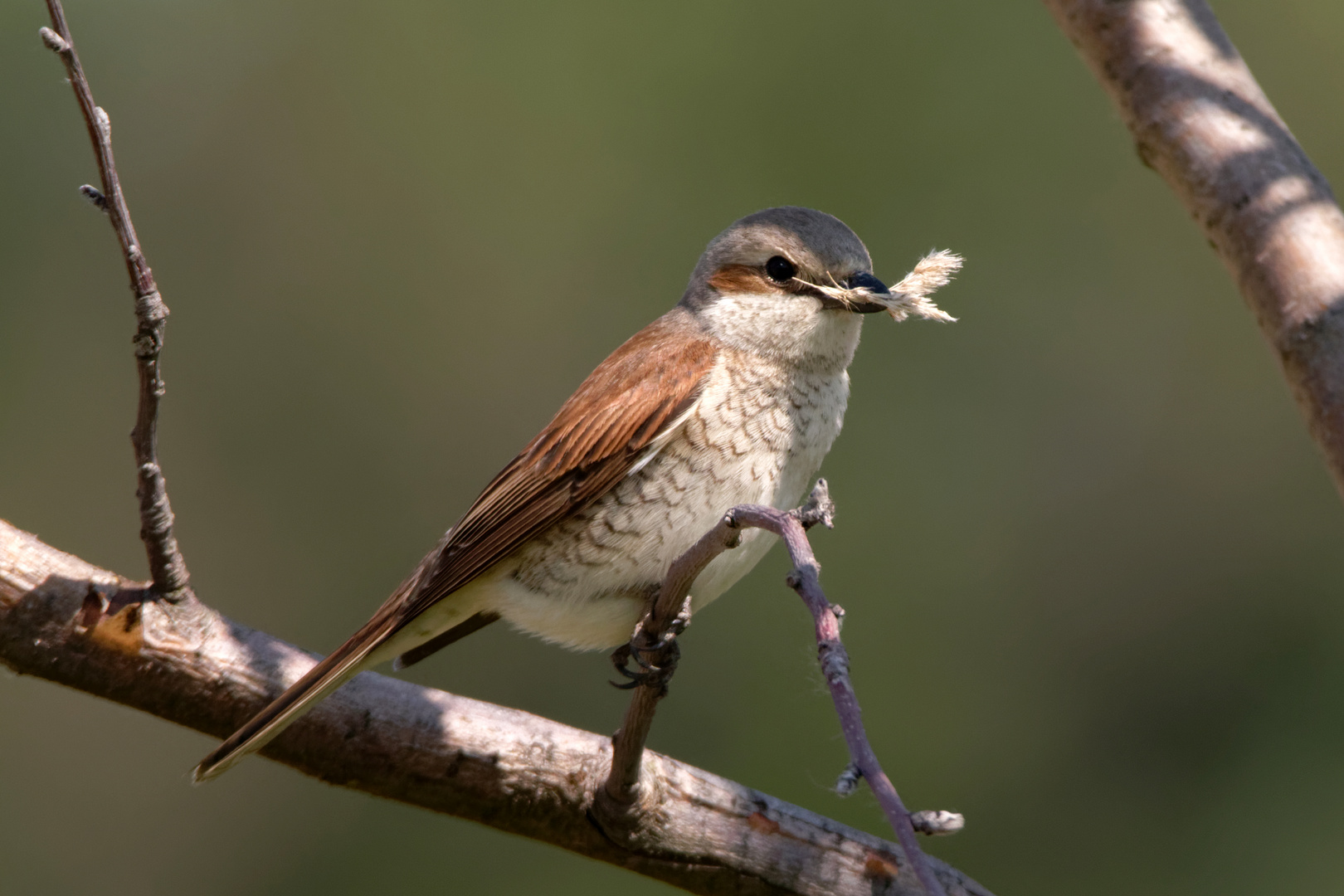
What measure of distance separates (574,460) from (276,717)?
85 centimetres

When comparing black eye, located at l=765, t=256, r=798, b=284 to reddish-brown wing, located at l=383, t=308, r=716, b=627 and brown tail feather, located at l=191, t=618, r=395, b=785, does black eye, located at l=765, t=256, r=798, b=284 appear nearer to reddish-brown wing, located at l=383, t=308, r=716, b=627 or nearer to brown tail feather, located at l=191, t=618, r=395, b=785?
reddish-brown wing, located at l=383, t=308, r=716, b=627

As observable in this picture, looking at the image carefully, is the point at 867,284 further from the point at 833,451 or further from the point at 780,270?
the point at 833,451

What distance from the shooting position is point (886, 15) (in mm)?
6121

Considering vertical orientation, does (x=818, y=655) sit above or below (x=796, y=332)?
below

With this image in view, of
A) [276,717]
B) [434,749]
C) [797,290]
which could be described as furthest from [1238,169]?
[276,717]

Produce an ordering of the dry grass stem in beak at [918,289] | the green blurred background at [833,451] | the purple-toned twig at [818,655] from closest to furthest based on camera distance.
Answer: the purple-toned twig at [818,655] → the dry grass stem in beak at [918,289] → the green blurred background at [833,451]

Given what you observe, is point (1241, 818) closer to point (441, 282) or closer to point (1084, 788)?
point (1084, 788)

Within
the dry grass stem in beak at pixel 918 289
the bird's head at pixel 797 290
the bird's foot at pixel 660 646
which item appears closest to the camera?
the bird's foot at pixel 660 646

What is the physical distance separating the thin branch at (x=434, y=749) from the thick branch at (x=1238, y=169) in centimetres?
117

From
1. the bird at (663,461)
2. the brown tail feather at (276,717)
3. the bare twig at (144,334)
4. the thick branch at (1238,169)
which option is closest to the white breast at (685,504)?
the bird at (663,461)

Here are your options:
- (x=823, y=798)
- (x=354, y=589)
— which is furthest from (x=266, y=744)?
(x=354, y=589)

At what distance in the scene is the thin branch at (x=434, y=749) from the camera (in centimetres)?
221

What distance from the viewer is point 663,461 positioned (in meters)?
2.65

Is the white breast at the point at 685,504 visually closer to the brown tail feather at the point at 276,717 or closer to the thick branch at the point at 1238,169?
the brown tail feather at the point at 276,717
